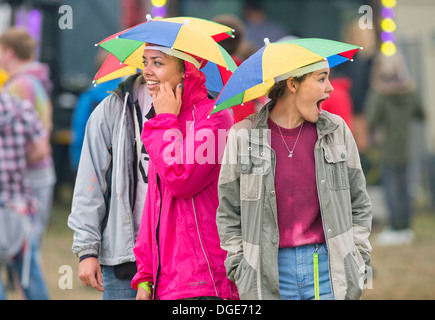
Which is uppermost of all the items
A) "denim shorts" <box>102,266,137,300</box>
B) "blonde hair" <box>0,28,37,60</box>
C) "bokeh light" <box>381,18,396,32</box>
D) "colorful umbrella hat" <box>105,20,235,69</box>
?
"bokeh light" <box>381,18,396,32</box>

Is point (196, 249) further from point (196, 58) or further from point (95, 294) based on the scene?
point (95, 294)

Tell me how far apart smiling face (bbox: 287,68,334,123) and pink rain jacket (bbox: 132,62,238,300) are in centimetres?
36

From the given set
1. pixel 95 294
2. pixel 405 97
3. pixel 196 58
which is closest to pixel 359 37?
pixel 405 97

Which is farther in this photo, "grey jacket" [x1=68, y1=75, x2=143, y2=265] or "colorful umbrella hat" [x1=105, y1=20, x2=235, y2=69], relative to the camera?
"grey jacket" [x1=68, y1=75, x2=143, y2=265]

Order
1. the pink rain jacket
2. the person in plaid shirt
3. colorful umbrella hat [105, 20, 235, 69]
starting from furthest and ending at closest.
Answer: the person in plaid shirt < colorful umbrella hat [105, 20, 235, 69] < the pink rain jacket

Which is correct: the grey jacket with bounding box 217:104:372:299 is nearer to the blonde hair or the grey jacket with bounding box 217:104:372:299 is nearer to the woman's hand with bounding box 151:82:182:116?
the woman's hand with bounding box 151:82:182:116

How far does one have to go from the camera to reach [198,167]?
129 inches

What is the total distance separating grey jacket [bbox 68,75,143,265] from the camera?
3613mm

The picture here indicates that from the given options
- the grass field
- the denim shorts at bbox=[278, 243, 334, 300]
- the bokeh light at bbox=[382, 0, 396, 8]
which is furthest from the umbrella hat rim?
the bokeh light at bbox=[382, 0, 396, 8]

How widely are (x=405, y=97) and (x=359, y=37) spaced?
0.95 meters

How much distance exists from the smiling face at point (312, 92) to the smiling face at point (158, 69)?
0.53 meters

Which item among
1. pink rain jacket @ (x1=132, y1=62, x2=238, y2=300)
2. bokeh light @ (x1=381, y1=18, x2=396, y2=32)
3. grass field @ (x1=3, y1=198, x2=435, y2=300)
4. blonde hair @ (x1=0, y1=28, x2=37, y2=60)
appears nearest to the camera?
pink rain jacket @ (x1=132, y1=62, x2=238, y2=300)

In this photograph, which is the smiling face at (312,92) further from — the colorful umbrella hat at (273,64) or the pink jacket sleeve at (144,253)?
the pink jacket sleeve at (144,253)

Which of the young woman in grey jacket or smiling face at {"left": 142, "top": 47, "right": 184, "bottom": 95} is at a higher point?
smiling face at {"left": 142, "top": 47, "right": 184, "bottom": 95}
